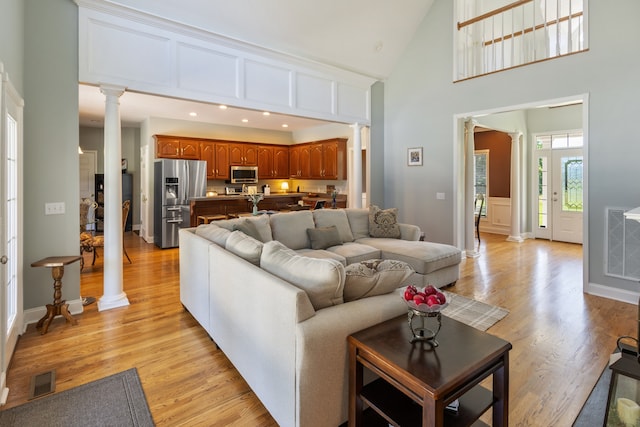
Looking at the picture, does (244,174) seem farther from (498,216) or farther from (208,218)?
(498,216)

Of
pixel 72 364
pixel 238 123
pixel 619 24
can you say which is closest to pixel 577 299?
pixel 619 24

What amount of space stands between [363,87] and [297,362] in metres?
5.33

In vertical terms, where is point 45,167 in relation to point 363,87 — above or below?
below

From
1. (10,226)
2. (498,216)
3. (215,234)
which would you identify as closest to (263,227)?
(215,234)

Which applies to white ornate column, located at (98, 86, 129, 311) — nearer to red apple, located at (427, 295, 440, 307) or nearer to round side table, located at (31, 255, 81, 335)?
round side table, located at (31, 255, 81, 335)

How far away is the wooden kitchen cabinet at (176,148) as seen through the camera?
23.9ft

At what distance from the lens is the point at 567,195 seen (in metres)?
7.19

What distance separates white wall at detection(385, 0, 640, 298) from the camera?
374 cm

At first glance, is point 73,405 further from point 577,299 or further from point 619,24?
point 619,24

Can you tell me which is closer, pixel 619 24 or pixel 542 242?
pixel 619 24

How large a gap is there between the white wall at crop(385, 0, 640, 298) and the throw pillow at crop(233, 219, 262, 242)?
3291 mm

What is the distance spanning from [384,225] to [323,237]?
3.30 feet

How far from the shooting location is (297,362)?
5.08 feet

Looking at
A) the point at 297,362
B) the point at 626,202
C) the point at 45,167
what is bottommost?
the point at 297,362
